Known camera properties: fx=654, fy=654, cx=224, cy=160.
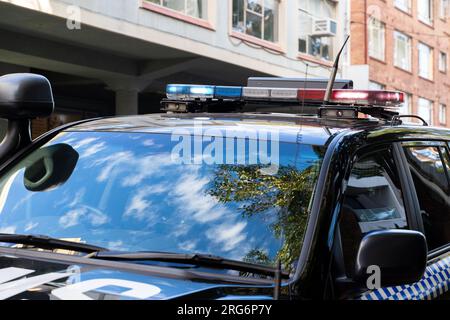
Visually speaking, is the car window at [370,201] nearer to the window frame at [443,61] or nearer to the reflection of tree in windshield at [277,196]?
the reflection of tree in windshield at [277,196]

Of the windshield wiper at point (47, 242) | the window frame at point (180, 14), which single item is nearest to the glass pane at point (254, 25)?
the window frame at point (180, 14)

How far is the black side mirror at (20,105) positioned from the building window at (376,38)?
27857 mm

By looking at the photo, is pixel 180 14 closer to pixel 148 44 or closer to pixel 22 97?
pixel 148 44

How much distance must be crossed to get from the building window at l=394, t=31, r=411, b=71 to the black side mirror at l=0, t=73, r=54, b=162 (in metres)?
31.1

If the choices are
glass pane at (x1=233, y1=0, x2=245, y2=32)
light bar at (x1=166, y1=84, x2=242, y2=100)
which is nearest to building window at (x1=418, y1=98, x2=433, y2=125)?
glass pane at (x1=233, y1=0, x2=245, y2=32)

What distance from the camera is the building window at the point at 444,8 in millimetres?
38000

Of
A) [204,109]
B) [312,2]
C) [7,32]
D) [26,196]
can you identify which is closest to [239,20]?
[312,2]

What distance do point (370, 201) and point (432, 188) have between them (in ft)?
2.15

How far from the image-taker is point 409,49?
34.2m

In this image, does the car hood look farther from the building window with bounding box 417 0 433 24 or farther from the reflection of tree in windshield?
the building window with bounding box 417 0 433 24

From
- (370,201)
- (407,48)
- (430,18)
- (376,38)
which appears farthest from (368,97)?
(430,18)

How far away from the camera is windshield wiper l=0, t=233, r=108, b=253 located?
7.81 feet
